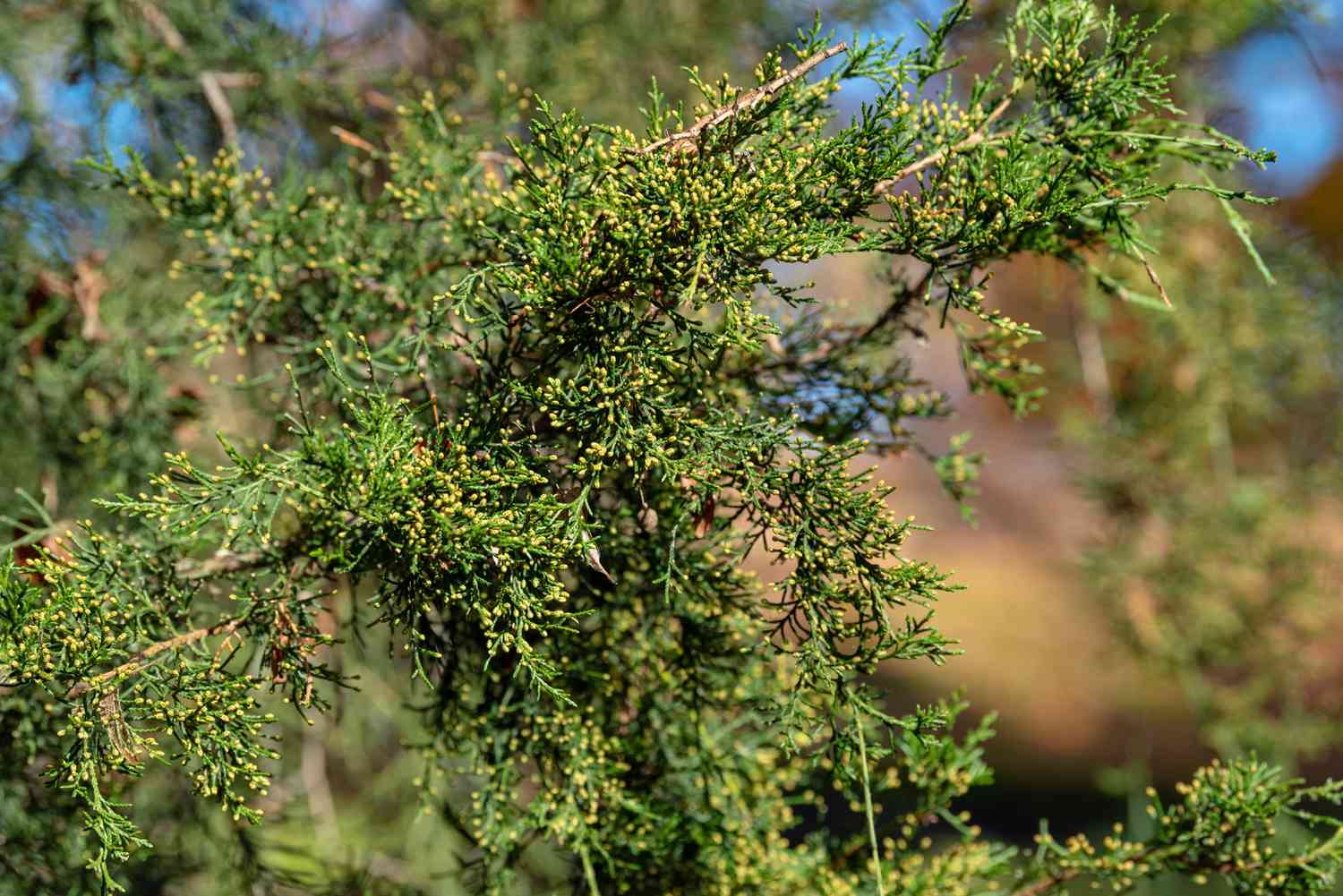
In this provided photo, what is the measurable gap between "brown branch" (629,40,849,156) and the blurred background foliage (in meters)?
0.34

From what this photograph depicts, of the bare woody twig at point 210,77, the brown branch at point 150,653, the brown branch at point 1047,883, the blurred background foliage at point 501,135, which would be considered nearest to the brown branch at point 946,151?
the blurred background foliage at point 501,135

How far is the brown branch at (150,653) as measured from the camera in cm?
180

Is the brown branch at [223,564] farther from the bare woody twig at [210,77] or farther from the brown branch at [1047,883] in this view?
the brown branch at [1047,883]

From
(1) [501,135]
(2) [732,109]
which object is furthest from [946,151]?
(1) [501,135]

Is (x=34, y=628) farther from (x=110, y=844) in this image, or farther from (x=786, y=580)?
(x=786, y=580)

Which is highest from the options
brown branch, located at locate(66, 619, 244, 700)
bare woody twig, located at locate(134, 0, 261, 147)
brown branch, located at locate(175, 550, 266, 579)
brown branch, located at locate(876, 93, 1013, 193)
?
bare woody twig, located at locate(134, 0, 261, 147)

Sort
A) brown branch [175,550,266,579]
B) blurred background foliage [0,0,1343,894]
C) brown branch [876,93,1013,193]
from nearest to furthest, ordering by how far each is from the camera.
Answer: brown branch [876,93,1013,193], brown branch [175,550,266,579], blurred background foliage [0,0,1343,894]

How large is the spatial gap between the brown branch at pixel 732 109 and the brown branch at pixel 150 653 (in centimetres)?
120

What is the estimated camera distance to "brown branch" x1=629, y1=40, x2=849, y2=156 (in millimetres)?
1780

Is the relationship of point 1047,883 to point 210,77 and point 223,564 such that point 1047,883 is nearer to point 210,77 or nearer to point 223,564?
point 223,564

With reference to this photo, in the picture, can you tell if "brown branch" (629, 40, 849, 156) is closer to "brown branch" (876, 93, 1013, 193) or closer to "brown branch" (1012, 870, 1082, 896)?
"brown branch" (876, 93, 1013, 193)

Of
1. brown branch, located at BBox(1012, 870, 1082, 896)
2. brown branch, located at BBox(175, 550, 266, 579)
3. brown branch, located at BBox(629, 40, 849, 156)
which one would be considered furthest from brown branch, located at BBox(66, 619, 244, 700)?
brown branch, located at BBox(1012, 870, 1082, 896)

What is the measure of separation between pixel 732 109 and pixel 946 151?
1.53 ft

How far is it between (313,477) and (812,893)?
66.3 inches
